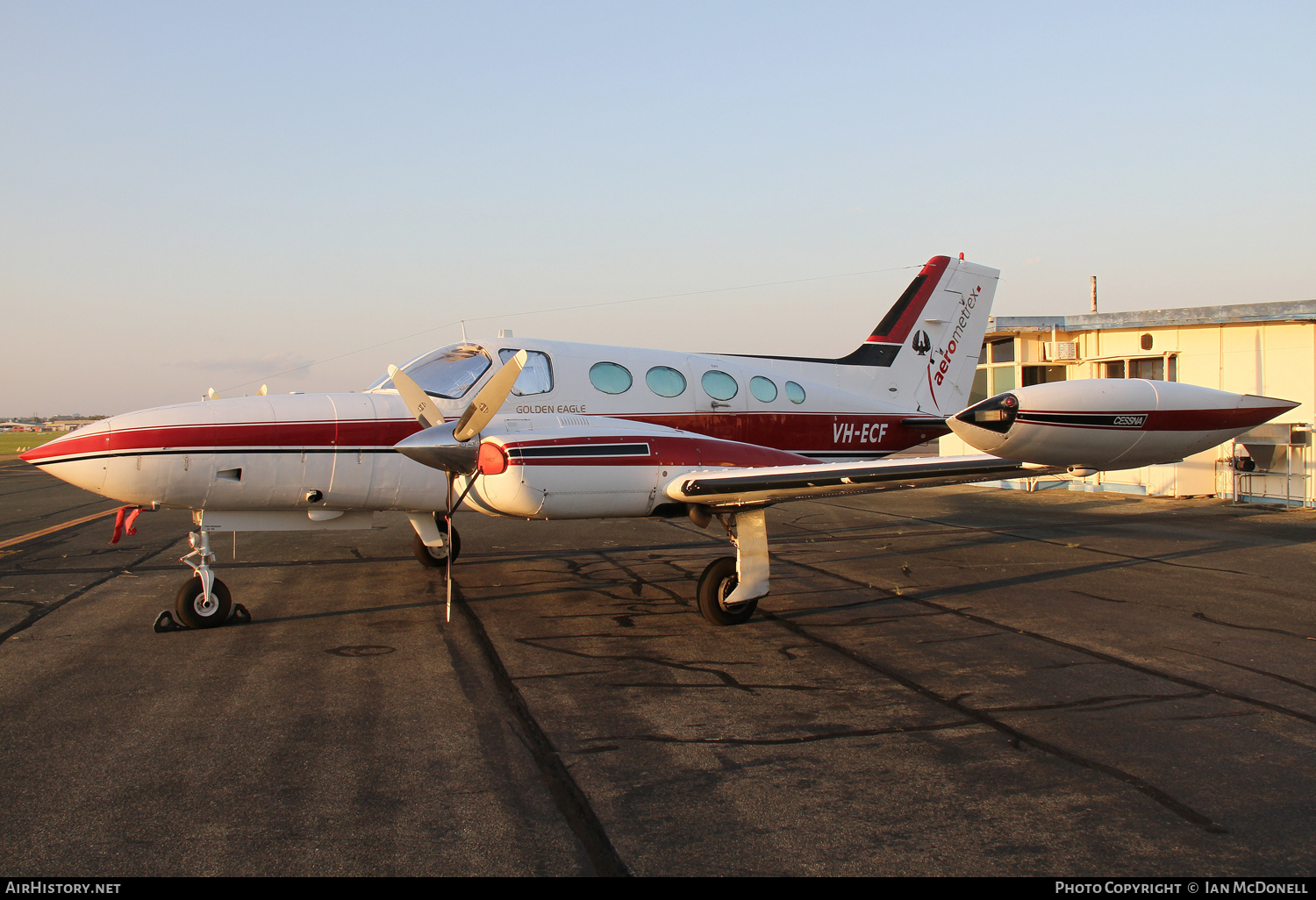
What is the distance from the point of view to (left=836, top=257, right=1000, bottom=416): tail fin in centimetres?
1241

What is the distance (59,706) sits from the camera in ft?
18.4

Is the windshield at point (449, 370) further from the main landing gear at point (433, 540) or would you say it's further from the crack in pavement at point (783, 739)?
the crack in pavement at point (783, 739)

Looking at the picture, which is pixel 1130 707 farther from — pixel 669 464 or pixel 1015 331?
pixel 1015 331

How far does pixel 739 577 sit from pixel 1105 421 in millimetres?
3528

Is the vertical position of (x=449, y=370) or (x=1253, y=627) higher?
(x=449, y=370)

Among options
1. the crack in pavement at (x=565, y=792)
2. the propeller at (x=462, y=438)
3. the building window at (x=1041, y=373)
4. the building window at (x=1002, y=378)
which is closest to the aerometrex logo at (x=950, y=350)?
the propeller at (x=462, y=438)

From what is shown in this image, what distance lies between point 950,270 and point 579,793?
11083 millimetres

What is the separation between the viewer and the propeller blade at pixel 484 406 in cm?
705

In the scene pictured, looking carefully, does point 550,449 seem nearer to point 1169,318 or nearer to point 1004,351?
point 1169,318

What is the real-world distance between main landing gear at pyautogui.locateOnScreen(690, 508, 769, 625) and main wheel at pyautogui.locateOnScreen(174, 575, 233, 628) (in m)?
4.74

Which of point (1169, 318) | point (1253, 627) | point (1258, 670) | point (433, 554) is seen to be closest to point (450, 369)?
point (433, 554)

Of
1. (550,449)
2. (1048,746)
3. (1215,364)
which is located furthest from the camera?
(1215,364)

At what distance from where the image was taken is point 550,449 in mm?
7258
